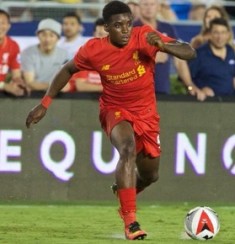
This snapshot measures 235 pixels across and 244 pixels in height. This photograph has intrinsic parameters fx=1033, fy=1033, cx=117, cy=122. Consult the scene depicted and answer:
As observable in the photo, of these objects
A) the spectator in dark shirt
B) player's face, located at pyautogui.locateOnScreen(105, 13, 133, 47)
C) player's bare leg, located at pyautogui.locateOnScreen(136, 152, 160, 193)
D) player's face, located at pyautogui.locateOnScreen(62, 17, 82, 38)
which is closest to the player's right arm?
player's face, located at pyautogui.locateOnScreen(105, 13, 133, 47)

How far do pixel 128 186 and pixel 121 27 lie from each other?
1452 millimetres

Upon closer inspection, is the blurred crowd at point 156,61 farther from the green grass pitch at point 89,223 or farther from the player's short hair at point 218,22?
the green grass pitch at point 89,223

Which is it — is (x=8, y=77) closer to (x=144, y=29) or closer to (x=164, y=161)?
(x=164, y=161)

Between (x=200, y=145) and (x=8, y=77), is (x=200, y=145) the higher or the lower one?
the lower one

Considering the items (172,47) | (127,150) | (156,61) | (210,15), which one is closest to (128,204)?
(127,150)

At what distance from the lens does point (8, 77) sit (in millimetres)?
13758

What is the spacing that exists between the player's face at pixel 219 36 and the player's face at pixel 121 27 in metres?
4.38

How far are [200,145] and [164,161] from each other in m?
0.52

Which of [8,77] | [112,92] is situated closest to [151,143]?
[112,92]

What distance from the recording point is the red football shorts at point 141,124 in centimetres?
984

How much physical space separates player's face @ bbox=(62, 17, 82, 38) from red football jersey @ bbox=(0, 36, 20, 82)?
158cm

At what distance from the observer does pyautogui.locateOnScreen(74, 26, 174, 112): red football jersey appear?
31.8 feet

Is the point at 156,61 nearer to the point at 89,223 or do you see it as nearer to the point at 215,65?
the point at 215,65

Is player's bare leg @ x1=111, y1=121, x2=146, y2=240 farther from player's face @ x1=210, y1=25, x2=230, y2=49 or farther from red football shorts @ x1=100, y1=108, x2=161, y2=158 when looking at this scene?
player's face @ x1=210, y1=25, x2=230, y2=49
